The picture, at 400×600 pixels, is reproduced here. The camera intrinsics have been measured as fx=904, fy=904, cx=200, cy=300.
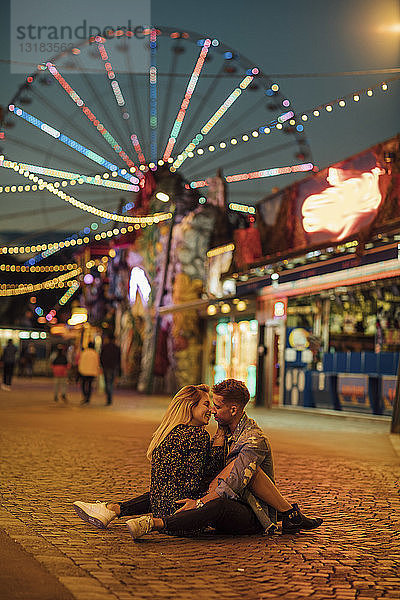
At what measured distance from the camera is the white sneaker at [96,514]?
6137 mm

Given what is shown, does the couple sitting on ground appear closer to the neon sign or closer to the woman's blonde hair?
the woman's blonde hair

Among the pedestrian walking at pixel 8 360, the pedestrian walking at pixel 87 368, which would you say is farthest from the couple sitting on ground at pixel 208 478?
the pedestrian walking at pixel 8 360

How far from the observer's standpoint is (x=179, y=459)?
20.0 ft

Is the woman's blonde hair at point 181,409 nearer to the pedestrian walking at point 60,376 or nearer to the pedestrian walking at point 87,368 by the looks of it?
the pedestrian walking at point 87,368

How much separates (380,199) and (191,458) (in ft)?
39.5

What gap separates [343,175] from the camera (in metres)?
19.0

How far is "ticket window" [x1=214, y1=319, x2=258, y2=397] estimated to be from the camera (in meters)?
25.1

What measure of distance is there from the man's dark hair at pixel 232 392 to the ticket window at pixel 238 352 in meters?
18.3

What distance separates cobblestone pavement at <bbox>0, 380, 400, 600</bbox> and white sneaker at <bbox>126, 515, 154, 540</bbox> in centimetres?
8

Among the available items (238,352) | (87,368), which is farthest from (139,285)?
(87,368)

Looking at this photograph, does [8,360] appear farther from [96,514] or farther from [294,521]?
[294,521]

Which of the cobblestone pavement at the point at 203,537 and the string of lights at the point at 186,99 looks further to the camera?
the string of lights at the point at 186,99

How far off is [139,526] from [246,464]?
0.80 meters

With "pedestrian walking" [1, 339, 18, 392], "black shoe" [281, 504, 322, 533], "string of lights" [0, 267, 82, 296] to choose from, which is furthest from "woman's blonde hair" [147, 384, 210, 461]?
"string of lights" [0, 267, 82, 296]
